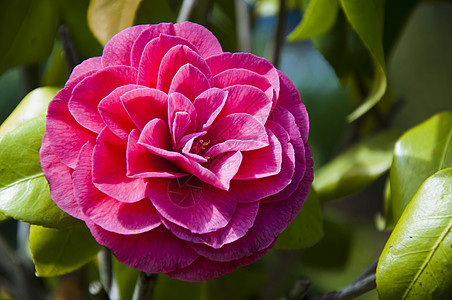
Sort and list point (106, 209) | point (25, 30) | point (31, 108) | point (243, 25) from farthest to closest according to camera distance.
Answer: point (243, 25), point (25, 30), point (31, 108), point (106, 209)

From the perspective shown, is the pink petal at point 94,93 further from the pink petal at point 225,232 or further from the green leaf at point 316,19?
the green leaf at point 316,19

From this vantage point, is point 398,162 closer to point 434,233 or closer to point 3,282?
point 434,233

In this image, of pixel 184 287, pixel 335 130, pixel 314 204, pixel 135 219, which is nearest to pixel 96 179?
pixel 135 219

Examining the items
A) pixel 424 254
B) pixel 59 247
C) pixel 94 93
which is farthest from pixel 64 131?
pixel 424 254

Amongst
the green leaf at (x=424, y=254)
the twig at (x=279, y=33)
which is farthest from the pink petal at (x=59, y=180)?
the twig at (x=279, y=33)

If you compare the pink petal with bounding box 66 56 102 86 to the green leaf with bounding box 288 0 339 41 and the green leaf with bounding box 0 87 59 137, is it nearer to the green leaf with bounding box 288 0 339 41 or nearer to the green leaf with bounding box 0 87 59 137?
the green leaf with bounding box 0 87 59 137

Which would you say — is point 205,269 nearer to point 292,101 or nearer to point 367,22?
point 292,101
